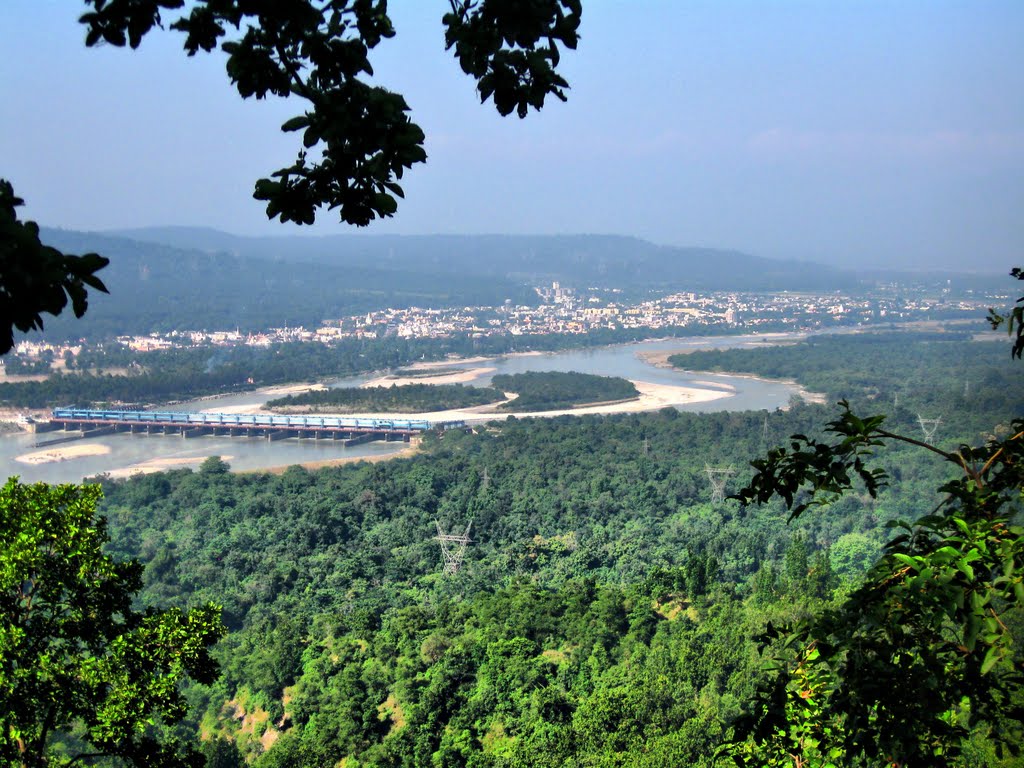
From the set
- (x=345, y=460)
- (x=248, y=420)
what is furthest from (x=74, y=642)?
(x=248, y=420)

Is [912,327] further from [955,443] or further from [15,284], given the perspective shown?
[15,284]

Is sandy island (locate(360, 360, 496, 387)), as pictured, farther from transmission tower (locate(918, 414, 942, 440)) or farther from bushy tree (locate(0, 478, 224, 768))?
bushy tree (locate(0, 478, 224, 768))

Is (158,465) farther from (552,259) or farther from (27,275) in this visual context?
(552,259)

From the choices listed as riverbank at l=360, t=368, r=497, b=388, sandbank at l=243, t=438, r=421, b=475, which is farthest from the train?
riverbank at l=360, t=368, r=497, b=388

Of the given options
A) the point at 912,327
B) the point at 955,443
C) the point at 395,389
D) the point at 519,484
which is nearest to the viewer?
the point at 519,484

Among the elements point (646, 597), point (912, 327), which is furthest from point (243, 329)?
point (646, 597)

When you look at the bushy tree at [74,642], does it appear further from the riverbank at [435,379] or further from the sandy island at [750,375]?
the riverbank at [435,379]
